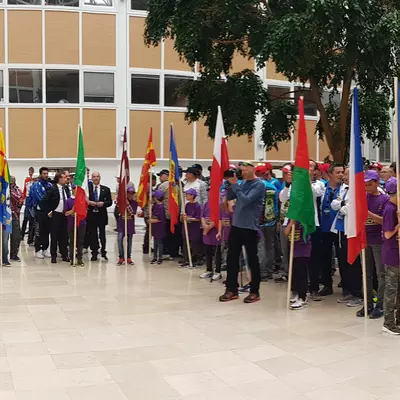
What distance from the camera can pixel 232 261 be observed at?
8.45 meters

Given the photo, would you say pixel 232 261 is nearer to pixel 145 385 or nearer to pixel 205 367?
pixel 205 367

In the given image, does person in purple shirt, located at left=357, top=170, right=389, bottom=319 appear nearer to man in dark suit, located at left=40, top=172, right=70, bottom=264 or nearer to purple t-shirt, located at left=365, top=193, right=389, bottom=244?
purple t-shirt, located at left=365, top=193, right=389, bottom=244

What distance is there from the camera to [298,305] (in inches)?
317

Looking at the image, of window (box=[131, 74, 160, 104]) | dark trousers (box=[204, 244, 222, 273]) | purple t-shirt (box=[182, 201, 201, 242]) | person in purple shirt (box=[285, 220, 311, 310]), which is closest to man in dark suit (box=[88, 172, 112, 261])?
purple t-shirt (box=[182, 201, 201, 242])

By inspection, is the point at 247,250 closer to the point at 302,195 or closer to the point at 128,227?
the point at 302,195

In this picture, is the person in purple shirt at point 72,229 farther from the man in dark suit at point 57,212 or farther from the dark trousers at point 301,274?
the dark trousers at point 301,274

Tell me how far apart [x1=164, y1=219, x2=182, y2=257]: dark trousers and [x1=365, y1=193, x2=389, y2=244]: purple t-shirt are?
5.66 m

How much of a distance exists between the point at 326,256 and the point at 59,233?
6221mm

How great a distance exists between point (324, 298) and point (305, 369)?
3.43 m

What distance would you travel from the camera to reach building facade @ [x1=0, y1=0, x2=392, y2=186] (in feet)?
75.0

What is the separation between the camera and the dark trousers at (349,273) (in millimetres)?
8477

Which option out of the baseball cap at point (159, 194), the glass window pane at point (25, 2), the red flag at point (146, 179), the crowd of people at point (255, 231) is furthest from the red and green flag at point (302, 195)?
the glass window pane at point (25, 2)

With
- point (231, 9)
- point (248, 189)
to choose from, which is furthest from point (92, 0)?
point (248, 189)

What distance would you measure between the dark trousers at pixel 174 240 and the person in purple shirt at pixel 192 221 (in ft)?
2.20
